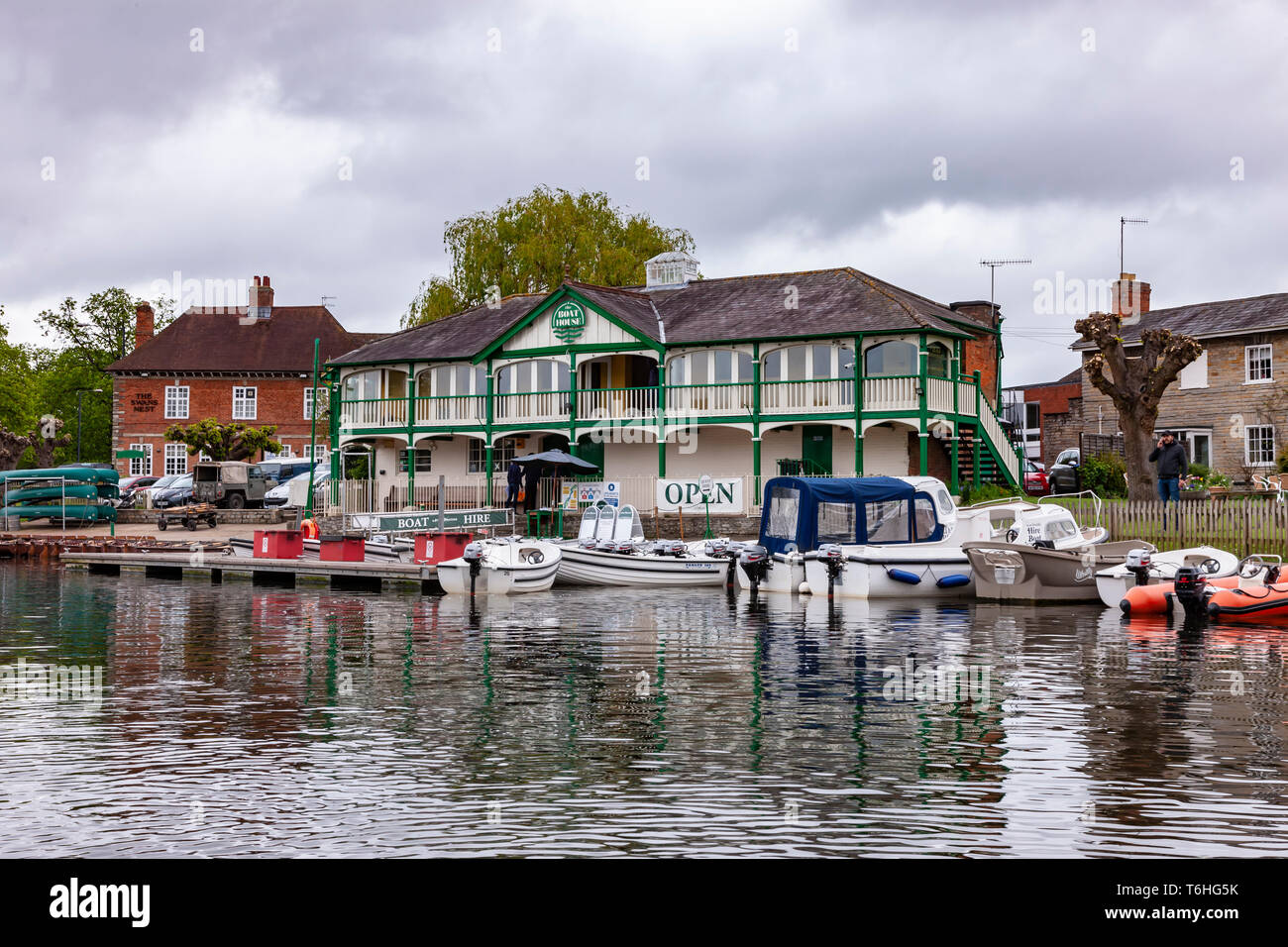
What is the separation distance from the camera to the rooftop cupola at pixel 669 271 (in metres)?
49.2

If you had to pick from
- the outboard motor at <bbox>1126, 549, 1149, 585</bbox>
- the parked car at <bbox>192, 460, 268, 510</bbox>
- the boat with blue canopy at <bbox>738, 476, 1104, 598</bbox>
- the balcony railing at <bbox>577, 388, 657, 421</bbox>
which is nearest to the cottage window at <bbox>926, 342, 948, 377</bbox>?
the balcony railing at <bbox>577, 388, 657, 421</bbox>

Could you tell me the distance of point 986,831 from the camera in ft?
26.0

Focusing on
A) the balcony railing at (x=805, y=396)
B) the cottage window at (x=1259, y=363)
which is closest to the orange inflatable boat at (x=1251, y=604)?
the balcony railing at (x=805, y=396)

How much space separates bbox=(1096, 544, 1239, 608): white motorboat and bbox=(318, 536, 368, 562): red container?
1787cm

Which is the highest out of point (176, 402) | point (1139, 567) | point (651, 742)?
point (176, 402)

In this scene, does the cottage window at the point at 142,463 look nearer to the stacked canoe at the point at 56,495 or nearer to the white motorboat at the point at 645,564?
the stacked canoe at the point at 56,495

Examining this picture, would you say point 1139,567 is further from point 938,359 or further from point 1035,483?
point 1035,483

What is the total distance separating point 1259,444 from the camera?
44906 mm

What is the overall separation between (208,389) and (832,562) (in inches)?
2000

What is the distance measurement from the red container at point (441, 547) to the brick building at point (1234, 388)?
27.2 meters

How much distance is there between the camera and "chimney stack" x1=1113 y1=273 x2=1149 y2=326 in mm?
54156

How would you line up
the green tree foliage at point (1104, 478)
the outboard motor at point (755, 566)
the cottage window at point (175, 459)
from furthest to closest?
the cottage window at point (175, 459) < the green tree foliage at point (1104, 478) < the outboard motor at point (755, 566)

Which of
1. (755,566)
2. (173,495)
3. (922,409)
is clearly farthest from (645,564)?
(173,495)

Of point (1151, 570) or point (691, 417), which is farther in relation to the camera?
point (691, 417)
